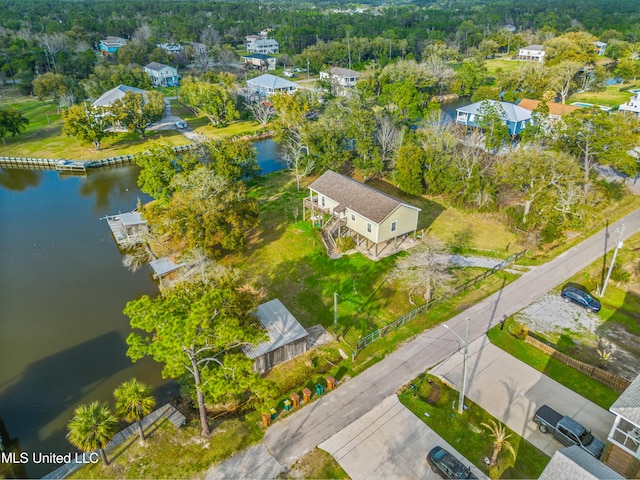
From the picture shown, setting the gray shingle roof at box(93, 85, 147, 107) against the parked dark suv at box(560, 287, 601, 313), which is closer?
the parked dark suv at box(560, 287, 601, 313)

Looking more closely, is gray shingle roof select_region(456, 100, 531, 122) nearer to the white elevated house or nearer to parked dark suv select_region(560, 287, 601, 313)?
parked dark suv select_region(560, 287, 601, 313)

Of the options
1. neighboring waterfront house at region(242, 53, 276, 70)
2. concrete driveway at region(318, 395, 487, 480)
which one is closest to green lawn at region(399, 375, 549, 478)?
concrete driveway at region(318, 395, 487, 480)

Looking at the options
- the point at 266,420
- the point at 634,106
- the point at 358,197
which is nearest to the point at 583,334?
the point at 358,197

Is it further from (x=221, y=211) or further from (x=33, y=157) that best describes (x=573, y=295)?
(x=33, y=157)

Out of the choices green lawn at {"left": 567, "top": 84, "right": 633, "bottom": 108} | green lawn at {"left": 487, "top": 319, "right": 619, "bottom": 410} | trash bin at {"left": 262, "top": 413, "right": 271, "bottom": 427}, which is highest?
trash bin at {"left": 262, "top": 413, "right": 271, "bottom": 427}

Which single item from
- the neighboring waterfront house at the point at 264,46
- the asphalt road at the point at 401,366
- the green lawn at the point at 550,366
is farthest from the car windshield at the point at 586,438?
the neighboring waterfront house at the point at 264,46

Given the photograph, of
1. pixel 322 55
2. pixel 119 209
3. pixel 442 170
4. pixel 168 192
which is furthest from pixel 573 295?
pixel 322 55
